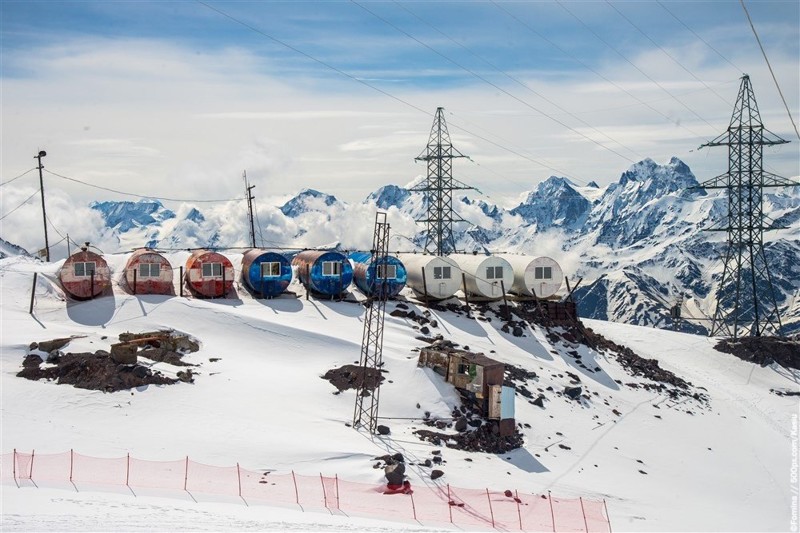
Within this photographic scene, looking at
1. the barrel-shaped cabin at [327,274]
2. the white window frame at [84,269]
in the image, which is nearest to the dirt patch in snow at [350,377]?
the barrel-shaped cabin at [327,274]

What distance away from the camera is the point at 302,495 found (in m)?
24.2

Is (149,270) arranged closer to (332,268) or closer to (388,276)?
(332,268)

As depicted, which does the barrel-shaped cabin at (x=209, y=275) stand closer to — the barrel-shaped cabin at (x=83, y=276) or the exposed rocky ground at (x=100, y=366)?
the barrel-shaped cabin at (x=83, y=276)

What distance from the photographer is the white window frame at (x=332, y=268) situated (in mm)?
49438

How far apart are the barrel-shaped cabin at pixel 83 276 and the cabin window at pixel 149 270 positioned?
2165 mm

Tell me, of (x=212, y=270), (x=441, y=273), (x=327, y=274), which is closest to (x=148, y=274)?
(x=212, y=270)

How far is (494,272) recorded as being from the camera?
170ft

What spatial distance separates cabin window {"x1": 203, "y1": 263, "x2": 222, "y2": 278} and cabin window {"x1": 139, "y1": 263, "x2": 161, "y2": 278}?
9.43 feet

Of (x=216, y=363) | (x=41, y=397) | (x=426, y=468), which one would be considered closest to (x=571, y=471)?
(x=426, y=468)

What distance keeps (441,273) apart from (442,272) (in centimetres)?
11

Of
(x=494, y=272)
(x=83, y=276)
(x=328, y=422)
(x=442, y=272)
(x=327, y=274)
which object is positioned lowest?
(x=328, y=422)

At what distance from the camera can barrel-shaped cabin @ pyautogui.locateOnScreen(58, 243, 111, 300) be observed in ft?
143

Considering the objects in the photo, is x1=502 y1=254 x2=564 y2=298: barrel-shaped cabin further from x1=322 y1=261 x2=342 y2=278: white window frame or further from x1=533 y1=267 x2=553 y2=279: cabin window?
x1=322 y1=261 x2=342 y2=278: white window frame

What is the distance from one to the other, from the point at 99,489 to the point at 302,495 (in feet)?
21.1
